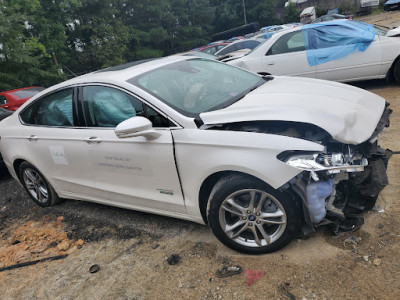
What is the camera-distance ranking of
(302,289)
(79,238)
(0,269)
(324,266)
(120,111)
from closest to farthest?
(302,289), (324,266), (120,111), (0,269), (79,238)

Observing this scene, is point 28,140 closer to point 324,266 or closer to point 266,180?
point 266,180

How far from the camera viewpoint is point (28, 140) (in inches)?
154

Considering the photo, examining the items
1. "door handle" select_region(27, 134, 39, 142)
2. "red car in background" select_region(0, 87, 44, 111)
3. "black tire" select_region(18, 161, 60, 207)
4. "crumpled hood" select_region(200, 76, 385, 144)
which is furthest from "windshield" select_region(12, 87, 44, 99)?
"crumpled hood" select_region(200, 76, 385, 144)

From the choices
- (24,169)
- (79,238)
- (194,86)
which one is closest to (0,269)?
(79,238)

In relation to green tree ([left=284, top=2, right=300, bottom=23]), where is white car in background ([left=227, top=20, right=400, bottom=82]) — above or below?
below

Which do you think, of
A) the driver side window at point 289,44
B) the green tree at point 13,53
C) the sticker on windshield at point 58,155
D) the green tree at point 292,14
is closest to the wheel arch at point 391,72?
the driver side window at point 289,44

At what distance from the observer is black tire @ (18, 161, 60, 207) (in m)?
4.14

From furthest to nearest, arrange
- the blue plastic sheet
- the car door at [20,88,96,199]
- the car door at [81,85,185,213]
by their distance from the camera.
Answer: the blue plastic sheet, the car door at [20,88,96,199], the car door at [81,85,185,213]

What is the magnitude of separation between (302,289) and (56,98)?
10.3 feet

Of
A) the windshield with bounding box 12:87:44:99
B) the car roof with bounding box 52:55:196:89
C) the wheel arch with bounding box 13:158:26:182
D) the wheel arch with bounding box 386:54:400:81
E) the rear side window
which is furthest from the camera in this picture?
the windshield with bounding box 12:87:44:99

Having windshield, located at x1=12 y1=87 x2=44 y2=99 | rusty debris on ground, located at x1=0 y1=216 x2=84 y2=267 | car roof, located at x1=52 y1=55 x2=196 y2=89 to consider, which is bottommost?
rusty debris on ground, located at x1=0 y1=216 x2=84 y2=267

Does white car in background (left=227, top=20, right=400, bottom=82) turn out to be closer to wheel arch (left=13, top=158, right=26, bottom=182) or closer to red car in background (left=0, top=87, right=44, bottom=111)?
wheel arch (left=13, top=158, right=26, bottom=182)

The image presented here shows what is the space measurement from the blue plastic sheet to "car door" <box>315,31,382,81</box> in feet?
0.10

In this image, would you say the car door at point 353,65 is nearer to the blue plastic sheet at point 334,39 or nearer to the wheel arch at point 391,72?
the blue plastic sheet at point 334,39
